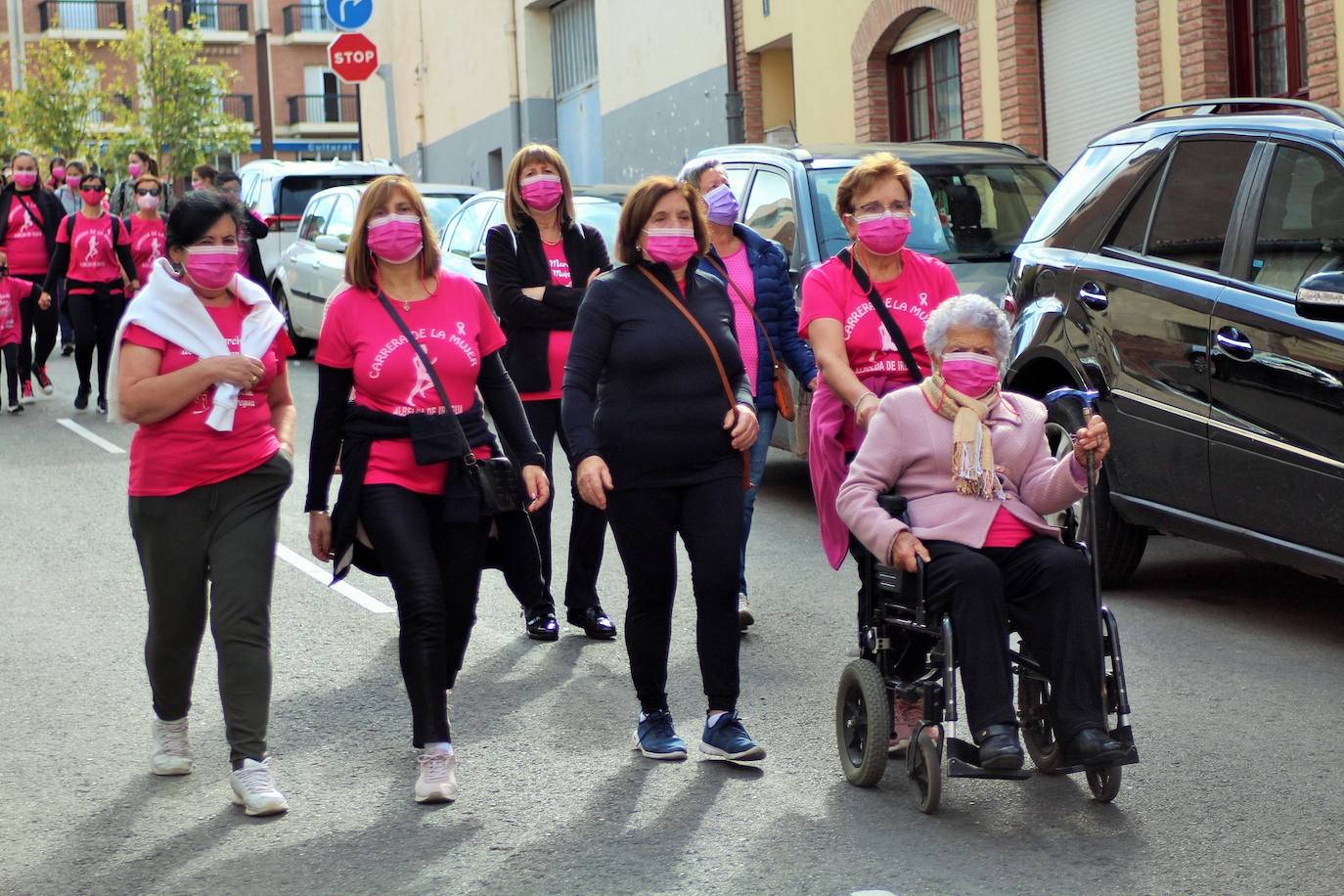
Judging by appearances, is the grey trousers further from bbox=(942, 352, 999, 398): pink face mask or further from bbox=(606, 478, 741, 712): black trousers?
bbox=(942, 352, 999, 398): pink face mask

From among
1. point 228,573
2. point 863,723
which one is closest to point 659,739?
point 863,723

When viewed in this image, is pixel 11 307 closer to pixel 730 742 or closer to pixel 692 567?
pixel 692 567

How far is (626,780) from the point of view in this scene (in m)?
5.85

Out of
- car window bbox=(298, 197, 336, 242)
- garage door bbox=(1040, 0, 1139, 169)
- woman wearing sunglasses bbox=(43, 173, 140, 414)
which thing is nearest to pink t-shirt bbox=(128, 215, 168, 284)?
woman wearing sunglasses bbox=(43, 173, 140, 414)

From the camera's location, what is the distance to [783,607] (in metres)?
8.44

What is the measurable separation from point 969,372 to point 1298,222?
7.44 ft

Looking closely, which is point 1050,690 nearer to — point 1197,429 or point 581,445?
point 581,445

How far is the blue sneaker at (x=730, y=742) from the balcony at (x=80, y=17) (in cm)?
6708

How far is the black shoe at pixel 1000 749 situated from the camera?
5117 mm

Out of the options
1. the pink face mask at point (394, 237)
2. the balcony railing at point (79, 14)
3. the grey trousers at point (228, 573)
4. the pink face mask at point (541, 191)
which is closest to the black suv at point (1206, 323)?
the pink face mask at point (541, 191)

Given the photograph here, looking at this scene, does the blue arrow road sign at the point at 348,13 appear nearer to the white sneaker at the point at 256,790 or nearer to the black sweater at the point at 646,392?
the black sweater at the point at 646,392

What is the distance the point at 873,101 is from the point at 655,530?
48.5 ft

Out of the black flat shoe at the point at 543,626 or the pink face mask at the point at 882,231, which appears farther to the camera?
the black flat shoe at the point at 543,626

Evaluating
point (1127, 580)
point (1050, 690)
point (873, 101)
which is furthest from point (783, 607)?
point (873, 101)
